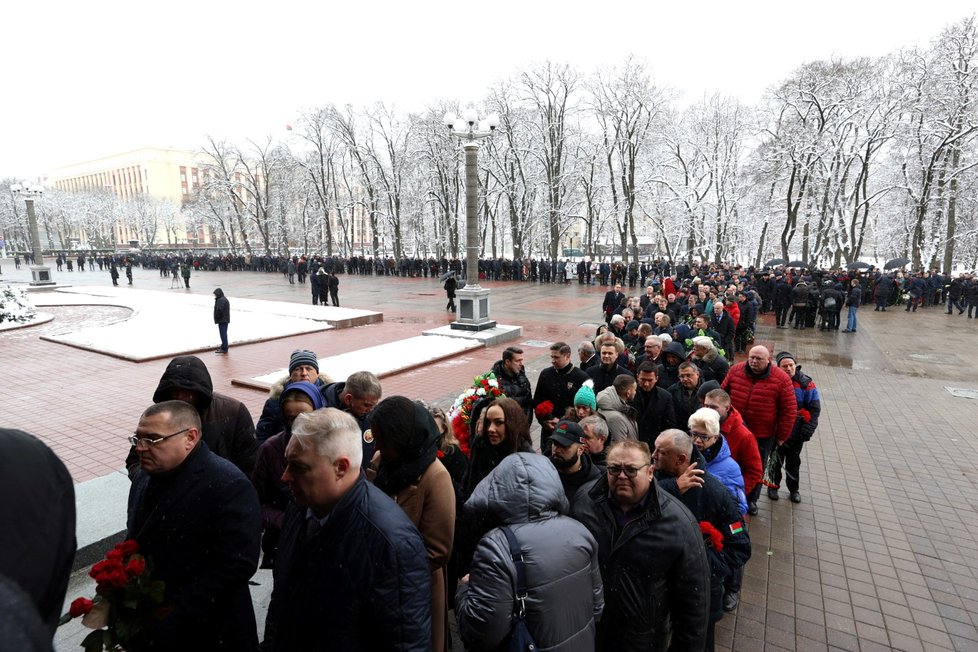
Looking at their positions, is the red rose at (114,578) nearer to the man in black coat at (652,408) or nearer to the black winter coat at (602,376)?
the man in black coat at (652,408)

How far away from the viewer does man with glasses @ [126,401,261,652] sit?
86.4 inches

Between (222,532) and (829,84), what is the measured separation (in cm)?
3583

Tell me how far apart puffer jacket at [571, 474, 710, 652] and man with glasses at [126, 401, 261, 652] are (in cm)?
167

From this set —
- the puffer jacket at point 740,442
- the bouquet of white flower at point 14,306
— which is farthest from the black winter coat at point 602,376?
the bouquet of white flower at point 14,306

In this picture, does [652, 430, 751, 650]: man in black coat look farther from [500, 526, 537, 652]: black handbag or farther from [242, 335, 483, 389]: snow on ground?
[242, 335, 483, 389]: snow on ground

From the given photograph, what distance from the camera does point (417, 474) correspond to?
2.48 meters

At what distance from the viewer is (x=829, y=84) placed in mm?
28344

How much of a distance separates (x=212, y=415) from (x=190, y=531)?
1.48 meters

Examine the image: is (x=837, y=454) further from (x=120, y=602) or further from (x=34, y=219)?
(x=34, y=219)

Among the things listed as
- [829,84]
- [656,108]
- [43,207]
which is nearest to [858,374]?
[829,84]

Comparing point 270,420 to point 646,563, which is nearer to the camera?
point 646,563

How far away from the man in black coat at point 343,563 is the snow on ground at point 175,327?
1194 cm

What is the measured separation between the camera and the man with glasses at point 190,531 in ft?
7.20

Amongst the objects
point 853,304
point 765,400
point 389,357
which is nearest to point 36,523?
point 765,400
